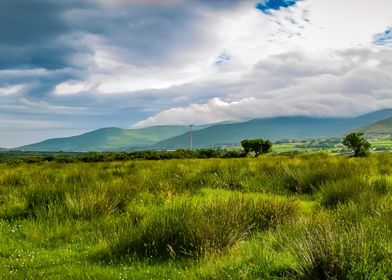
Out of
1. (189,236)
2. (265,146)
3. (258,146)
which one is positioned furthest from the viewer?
(258,146)

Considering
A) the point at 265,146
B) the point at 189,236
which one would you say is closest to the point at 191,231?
the point at 189,236

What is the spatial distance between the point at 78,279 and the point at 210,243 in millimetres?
1931

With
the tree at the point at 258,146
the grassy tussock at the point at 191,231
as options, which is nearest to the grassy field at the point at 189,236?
the grassy tussock at the point at 191,231

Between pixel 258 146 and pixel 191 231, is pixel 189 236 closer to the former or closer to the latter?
pixel 191 231

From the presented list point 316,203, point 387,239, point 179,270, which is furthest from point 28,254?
point 316,203

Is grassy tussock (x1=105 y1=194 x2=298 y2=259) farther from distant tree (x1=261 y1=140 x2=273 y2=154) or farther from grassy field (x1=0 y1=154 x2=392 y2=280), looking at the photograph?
distant tree (x1=261 y1=140 x2=273 y2=154)

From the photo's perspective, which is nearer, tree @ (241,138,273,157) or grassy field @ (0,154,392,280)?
grassy field @ (0,154,392,280)

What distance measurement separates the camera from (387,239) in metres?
4.88

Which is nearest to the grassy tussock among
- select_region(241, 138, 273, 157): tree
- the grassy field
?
the grassy field

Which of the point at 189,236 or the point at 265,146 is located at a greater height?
the point at 189,236

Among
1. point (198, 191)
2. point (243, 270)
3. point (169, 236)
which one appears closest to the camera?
point (243, 270)

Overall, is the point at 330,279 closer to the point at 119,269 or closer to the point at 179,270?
the point at 179,270

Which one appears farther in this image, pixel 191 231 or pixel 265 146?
pixel 265 146

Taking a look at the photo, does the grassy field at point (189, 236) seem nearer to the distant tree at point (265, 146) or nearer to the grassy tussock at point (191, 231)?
the grassy tussock at point (191, 231)
